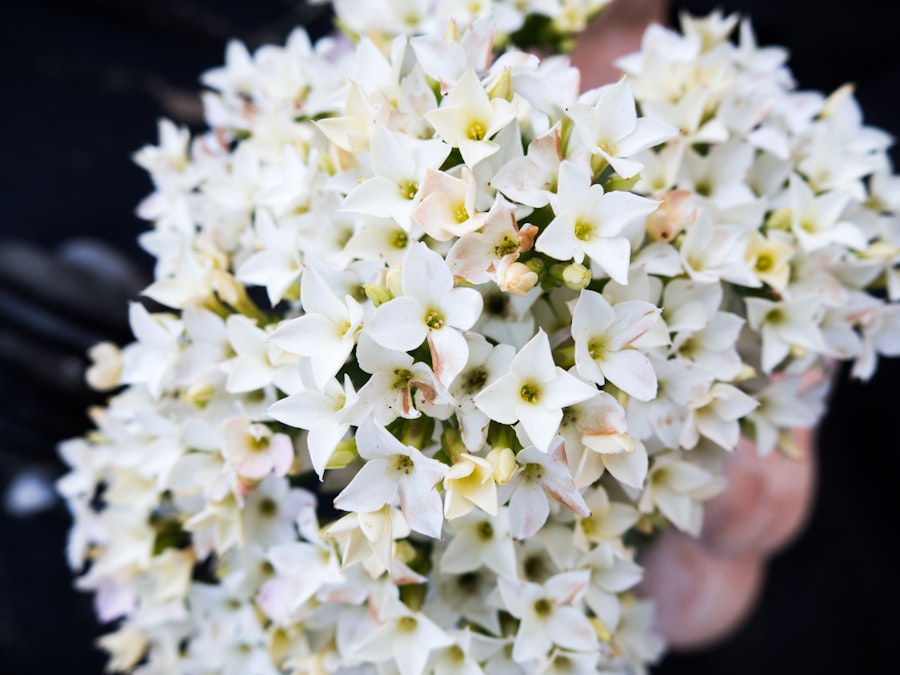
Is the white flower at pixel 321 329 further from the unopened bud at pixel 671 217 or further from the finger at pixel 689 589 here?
the finger at pixel 689 589

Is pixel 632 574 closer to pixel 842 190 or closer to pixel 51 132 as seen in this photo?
pixel 842 190

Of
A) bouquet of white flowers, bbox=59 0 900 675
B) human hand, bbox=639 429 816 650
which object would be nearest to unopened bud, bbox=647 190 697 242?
bouquet of white flowers, bbox=59 0 900 675

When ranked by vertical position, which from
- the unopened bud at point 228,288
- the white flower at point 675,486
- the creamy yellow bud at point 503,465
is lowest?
the white flower at point 675,486

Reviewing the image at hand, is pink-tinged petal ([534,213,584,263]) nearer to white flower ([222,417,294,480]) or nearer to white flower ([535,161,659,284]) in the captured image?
white flower ([535,161,659,284])

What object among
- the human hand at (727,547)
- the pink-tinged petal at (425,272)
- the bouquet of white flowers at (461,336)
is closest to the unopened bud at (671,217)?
the bouquet of white flowers at (461,336)

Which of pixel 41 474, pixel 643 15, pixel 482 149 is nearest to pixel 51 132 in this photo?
pixel 41 474

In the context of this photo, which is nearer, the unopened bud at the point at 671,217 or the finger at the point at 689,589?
the unopened bud at the point at 671,217
